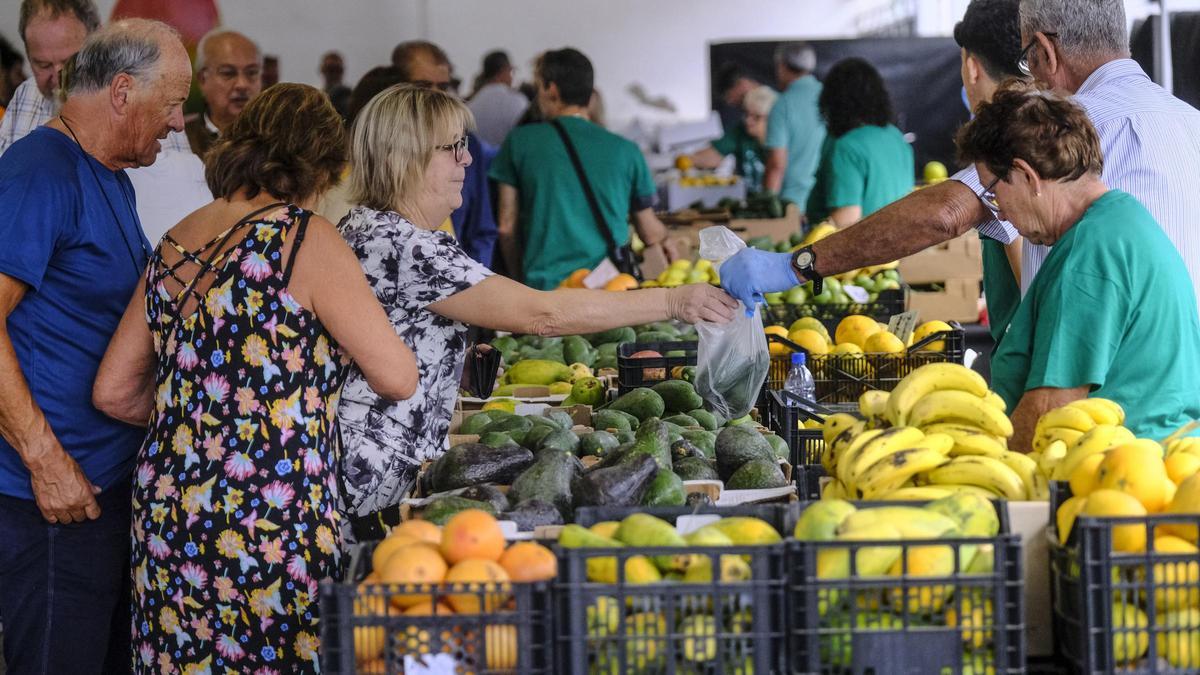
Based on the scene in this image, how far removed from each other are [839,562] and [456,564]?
20.2 inches

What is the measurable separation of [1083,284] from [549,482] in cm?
106

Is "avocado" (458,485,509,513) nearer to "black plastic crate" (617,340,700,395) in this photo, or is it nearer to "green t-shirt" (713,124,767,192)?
"black plastic crate" (617,340,700,395)

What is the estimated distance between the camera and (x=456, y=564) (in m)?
A: 1.75

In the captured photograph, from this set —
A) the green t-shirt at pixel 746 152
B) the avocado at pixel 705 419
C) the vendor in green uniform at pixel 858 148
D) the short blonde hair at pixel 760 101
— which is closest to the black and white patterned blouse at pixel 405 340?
the avocado at pixel 705 419

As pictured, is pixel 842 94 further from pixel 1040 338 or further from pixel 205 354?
pixel 205 354

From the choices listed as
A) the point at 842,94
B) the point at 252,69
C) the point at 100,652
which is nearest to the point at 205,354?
the point at 100,652

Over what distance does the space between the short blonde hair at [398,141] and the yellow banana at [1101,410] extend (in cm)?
144

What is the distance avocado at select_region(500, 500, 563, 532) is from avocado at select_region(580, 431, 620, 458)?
64 centimetres

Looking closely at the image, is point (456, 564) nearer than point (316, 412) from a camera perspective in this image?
Yes

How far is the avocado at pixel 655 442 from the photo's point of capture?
8.73 feet

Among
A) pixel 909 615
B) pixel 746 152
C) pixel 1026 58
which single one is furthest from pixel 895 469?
pixel 746 152

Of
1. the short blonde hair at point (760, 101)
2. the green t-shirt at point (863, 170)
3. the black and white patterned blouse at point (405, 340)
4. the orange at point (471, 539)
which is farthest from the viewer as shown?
the short blonde hair at point (760, 101)

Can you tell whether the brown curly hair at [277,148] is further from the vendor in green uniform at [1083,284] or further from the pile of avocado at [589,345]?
the pile of avocado at [589,345]

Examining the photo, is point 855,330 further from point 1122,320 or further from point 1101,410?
point 1101,410
